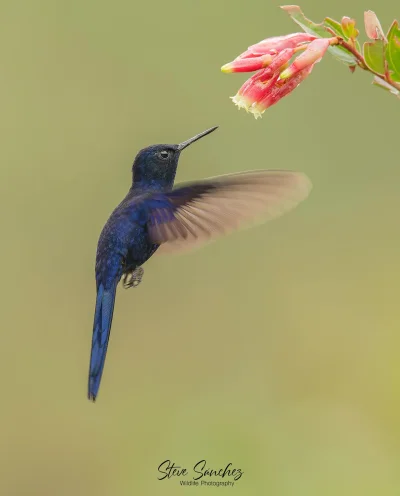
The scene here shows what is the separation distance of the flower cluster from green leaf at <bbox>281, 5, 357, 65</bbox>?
0.02 meters

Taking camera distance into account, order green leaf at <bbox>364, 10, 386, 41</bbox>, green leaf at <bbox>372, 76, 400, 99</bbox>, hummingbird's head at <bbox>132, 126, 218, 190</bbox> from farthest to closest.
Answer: hummingbird's head at <bbox>132, 126, 218, 190</bbox> → green leaf at <bbox>364, 10, 386, 41</bbox> → green leaf at <bbox>372, 76, 400, 99</bbox>

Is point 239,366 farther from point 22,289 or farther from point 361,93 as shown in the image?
point 361,93

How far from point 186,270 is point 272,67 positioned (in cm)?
284

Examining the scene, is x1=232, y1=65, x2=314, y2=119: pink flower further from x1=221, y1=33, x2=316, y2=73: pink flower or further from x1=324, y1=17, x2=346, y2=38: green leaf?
x1=324, y1=17, x2=346, y2=38: green leaf

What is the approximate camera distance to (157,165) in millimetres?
2719

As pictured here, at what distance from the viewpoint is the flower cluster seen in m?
2.03

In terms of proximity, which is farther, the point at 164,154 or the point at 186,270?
the point at 186,270

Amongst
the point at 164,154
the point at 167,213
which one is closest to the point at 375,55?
the point at 167,213

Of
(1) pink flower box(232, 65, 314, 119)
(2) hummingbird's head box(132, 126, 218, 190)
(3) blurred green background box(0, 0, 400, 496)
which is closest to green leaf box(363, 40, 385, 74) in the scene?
(1) pink flower box(232, 65, 314, 119)

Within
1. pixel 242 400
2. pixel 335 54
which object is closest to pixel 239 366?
pixel 242 400

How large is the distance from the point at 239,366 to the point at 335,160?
4.76ft

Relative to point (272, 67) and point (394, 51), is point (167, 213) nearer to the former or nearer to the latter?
point (272, 67)

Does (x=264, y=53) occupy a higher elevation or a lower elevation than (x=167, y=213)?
higher

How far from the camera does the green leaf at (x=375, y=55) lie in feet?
6.15
